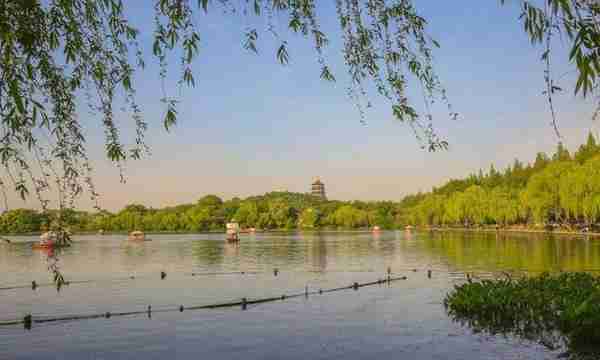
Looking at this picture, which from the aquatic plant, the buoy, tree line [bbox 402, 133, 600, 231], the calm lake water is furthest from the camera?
tree line [bbox 402, 133, 600, 231]

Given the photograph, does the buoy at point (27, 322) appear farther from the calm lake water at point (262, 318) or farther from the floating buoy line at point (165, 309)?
the calm lake water at point (262, 318)

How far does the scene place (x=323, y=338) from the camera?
2200 cm

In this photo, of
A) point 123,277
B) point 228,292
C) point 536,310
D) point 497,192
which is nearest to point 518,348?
point 536,310

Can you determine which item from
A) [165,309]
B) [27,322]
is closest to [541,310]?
[165,309]

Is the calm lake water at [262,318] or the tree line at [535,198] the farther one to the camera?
the tree line at [535,198]

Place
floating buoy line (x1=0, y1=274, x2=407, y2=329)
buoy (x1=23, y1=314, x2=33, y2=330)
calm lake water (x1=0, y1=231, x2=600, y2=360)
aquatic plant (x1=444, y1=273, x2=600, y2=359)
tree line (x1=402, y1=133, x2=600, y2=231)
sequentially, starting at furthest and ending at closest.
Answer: tree line (x1=402, y1=133, x2=600, y2=231), floating buoy line (x1=0, y1=274, x2=407, y2=329), buoy (x1=23, y1=314, x2=33, y2=330), calm lake water (x1=0, y1=231, x2=600, y2=360), aquatic plant (x1=444, y1=273, x2=600, y2=359)

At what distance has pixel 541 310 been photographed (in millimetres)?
22297

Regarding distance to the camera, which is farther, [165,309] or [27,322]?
[165,309]

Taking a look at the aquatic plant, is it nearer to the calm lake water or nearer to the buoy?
the calm lake water

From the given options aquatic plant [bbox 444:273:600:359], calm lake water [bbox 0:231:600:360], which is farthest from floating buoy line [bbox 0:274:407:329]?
aquatic plant [bbox 444:273:600:359]

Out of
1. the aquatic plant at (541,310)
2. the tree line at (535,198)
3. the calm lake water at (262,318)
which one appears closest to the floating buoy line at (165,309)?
the calm lake water at (262,318)

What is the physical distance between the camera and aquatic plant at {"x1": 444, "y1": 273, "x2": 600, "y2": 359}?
1881 centimetres

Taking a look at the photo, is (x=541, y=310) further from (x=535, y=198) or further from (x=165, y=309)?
(x=535, y=198)

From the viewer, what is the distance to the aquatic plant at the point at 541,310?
18812 millimetres
